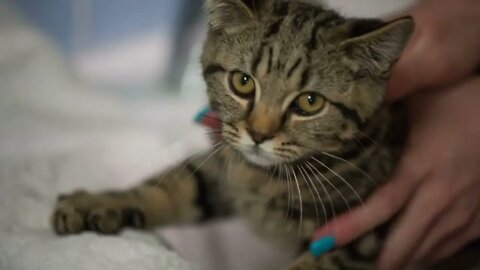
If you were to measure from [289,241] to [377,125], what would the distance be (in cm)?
26

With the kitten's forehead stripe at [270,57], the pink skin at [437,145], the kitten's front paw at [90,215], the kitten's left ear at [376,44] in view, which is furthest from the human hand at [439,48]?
the kitten's front paw at [90,215]

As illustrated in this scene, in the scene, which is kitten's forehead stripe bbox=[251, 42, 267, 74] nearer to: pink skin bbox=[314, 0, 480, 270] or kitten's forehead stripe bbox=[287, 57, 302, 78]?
kitten's forehead stripe bbox=[287, 57, 302, 78]

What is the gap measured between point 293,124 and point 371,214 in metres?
0.22

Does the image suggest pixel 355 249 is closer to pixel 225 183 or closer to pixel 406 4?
pixel 225 183

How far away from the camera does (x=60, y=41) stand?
4.57 ft

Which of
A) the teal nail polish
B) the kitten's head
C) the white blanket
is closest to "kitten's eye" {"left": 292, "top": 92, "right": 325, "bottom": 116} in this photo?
the kitten's head

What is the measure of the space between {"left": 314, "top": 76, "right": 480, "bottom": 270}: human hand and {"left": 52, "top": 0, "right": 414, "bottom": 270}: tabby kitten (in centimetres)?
3

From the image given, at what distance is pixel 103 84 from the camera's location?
1.39 meters

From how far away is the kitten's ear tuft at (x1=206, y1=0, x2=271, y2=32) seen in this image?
0.97m

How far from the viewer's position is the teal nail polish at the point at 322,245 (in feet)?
3.32

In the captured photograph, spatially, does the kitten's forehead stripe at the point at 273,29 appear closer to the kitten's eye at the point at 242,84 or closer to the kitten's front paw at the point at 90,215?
the kitten's eye at the point at 242,84

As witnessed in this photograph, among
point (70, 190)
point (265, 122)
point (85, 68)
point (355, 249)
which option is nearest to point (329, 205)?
point (355, 249)

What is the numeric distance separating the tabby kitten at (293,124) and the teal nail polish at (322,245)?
0.04 ft

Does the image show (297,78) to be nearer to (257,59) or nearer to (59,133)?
(257,59)
